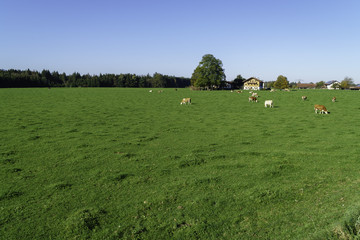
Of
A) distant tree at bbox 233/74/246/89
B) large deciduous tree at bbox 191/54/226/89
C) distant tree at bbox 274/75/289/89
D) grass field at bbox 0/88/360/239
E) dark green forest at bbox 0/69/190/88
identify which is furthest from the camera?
dark green forest at bbox 0/69/190/88

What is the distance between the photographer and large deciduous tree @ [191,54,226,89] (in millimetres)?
101250

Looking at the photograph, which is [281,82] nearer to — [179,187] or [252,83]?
[252,83]

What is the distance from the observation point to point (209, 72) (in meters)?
103

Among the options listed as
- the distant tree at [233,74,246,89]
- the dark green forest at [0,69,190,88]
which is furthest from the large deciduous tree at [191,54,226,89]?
the dark green forest at [0,69,190,88]

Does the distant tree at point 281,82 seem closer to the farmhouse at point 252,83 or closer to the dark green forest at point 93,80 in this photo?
the farmhouse at point 252,83

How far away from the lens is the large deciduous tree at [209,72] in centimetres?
10125

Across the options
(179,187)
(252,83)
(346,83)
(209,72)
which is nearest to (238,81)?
(252,83)

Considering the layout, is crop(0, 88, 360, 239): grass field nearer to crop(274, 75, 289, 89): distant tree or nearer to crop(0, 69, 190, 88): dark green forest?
crop(274, 75, 289, 89): distant tree

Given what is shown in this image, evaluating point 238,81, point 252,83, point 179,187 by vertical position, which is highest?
point 238,81

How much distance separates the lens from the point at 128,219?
619 cm

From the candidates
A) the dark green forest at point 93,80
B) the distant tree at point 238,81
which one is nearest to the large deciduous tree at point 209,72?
the distant tree at point 238,81

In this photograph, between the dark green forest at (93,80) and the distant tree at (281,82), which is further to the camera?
the dark green forest at (93,80)

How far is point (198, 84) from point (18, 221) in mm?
98405

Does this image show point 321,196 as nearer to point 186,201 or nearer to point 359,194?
point 359,194
